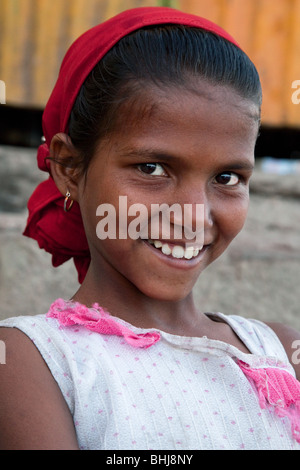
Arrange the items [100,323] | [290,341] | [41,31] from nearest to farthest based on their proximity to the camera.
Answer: [100,323], [290,341], [41,31]

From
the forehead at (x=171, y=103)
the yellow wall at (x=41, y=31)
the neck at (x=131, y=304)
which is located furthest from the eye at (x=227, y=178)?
the yellow wall at (x=41, y=31)

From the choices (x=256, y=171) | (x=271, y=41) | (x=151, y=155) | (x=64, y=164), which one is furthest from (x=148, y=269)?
(x=271, y=41)

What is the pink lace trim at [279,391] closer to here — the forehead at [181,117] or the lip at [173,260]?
the lip at [173,260]

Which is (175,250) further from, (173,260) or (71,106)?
(71,106)

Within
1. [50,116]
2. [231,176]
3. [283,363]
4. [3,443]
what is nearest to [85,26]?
[50,116]

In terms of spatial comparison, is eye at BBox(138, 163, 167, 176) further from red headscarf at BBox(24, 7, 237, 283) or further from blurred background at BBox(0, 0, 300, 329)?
blurred background at BBox(0, 0, 300, 329)

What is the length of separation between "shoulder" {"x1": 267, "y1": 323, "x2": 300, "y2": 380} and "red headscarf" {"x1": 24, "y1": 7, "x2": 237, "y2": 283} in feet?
2.03

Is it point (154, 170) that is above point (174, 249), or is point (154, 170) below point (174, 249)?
above

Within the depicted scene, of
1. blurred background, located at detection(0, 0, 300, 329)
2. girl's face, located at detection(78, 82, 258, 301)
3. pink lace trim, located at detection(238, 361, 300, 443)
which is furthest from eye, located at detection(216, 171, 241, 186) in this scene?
blurred background, located at detection(0, 0, 300, 329)

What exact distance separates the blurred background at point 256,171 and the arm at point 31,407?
1215 millimetres

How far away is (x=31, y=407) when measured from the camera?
4.87 feet

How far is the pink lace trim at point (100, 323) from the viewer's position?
1697 millimetres

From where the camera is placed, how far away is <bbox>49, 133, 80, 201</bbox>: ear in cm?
181

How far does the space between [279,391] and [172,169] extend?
63 cm
